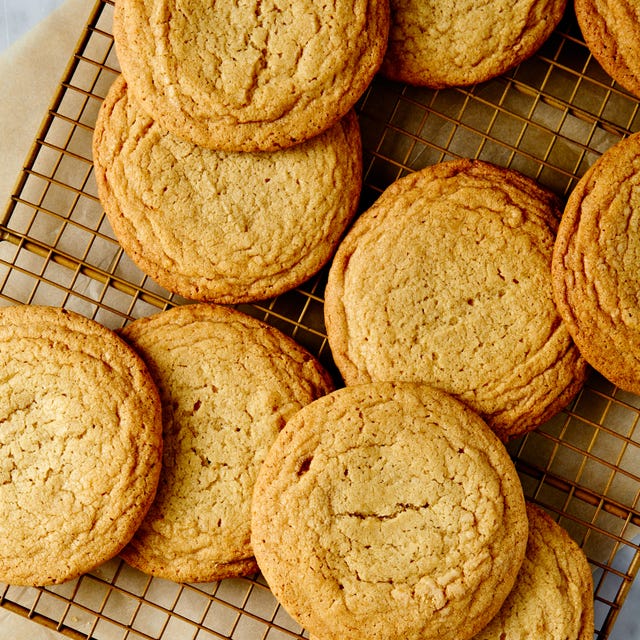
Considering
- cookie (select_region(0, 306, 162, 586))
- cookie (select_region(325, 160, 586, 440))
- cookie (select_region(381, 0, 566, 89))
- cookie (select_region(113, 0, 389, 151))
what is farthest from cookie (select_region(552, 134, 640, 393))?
cookie (select_region(0, 306, 162, 586))

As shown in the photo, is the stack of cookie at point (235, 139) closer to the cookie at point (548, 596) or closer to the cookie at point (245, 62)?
the cookie at point (245, 62)

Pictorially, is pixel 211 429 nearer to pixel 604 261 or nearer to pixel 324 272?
pixel 324 272

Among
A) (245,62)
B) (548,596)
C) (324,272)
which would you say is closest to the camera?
(245,62)

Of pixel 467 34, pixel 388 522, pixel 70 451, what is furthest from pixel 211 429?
pixel 467 34

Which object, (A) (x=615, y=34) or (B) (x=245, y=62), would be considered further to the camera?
(A) (x=615, y=34)

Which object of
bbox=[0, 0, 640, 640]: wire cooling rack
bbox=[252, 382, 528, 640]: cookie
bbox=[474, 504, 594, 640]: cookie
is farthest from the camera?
bbox=[0, 0, 640, 640]: wire cooling rack

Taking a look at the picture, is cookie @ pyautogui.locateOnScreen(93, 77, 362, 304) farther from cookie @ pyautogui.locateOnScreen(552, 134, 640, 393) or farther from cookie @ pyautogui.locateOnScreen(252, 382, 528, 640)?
cookie @ pyautogui.locateOnScreen(552, 134, 640, 393)
